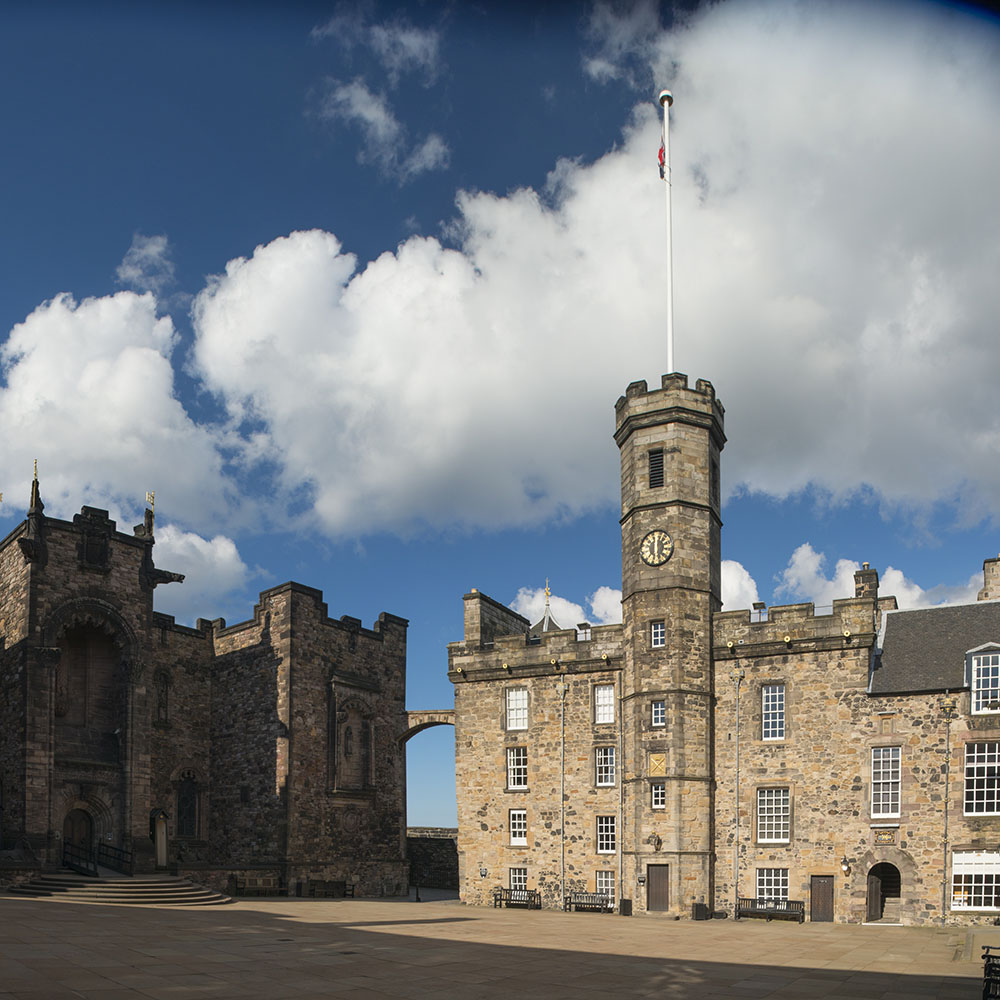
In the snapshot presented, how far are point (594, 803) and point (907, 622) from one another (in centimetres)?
1304

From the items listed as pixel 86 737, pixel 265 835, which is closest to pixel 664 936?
pixel 265 835

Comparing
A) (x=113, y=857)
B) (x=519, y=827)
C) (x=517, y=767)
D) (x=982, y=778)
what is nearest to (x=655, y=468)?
(x=517, y=767)

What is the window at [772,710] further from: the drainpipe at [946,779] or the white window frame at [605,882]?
the white window frame at [605,882]

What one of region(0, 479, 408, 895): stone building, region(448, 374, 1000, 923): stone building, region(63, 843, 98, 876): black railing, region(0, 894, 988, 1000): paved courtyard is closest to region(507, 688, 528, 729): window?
region(448, 374, 1000, 923): stone building

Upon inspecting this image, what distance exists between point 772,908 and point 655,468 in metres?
15.8

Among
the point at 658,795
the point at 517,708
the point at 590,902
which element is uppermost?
the point at 517,708

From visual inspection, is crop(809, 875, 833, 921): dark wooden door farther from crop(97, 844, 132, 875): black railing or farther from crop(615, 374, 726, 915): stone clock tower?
crop(97, 844, 132, 875): black railing

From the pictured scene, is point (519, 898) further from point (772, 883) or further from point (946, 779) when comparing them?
point (946, 779)

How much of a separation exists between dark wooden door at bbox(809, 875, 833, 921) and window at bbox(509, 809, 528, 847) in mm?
10645

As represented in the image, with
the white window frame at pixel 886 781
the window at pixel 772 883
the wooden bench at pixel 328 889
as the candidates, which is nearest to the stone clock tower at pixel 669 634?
the window at pixel 772 883

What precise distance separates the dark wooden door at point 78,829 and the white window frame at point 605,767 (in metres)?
18.3

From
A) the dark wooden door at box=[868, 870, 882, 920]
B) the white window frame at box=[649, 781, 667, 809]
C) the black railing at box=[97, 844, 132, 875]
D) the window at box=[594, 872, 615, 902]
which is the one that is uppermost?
the white window frame at box=[649, 781, 667, 809]

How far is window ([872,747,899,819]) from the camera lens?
107ft

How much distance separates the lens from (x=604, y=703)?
3775cm
